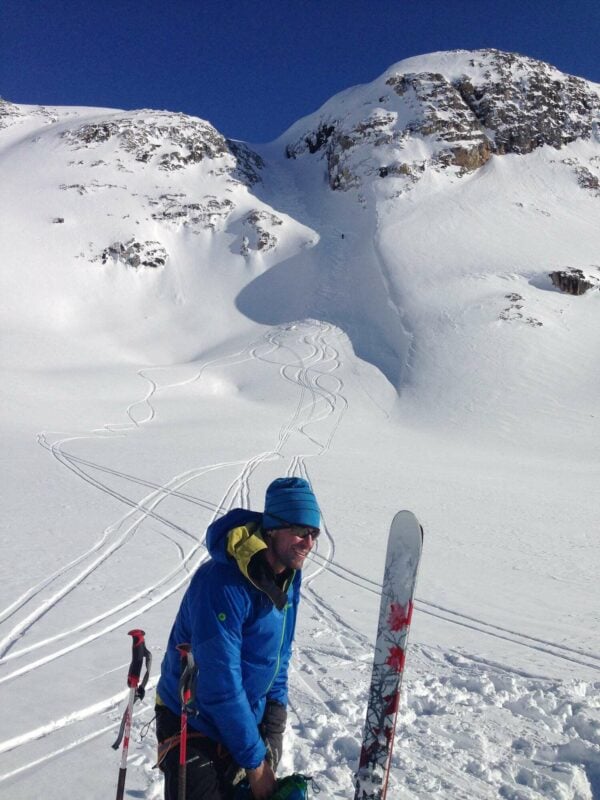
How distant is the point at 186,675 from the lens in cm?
228

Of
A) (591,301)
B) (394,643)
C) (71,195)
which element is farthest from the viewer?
(71,195)

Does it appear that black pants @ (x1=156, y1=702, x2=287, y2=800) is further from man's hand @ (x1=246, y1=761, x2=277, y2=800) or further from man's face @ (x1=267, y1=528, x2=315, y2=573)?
man's face @ (x1=267, y1=528, x2=315, y2=573)

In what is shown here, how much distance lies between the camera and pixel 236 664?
90.9 inches

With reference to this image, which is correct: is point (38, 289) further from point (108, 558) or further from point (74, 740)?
point (74, 740)

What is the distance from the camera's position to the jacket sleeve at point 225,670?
7.47 feet

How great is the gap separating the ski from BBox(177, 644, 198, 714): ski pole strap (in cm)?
90

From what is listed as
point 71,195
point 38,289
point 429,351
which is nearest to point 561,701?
point 429,351

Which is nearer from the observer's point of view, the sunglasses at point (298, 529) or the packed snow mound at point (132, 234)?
the sunglasses at point (298, 529)

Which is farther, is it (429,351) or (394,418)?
(429,351)

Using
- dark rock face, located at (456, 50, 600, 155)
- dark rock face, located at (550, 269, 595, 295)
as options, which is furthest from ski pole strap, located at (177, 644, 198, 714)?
dark rock face, located at (456, 50, 600, 155)

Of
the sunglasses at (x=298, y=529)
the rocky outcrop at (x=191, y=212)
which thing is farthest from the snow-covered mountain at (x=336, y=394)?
the sunglasses at (x=298, y=529)

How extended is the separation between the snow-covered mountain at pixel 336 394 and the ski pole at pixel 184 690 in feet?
4.41

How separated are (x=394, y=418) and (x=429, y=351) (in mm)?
7397

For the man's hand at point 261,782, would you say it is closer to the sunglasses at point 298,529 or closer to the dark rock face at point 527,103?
the sunglasses at point 298,529
